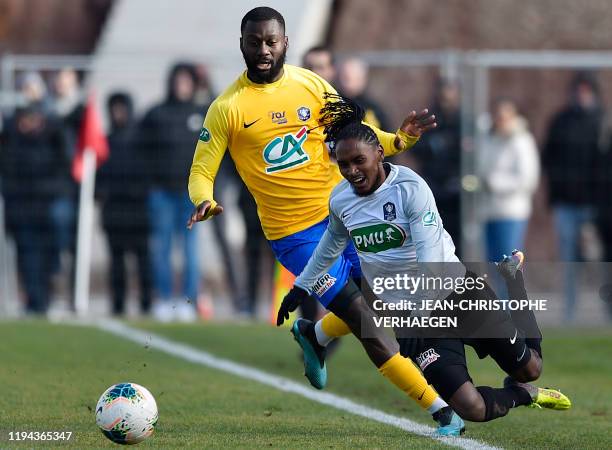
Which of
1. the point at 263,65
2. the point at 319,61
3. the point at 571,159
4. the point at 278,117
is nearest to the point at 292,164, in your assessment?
the point at 278,117

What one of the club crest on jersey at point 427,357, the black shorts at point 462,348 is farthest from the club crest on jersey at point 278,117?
the club crest on jersey at point 427,357

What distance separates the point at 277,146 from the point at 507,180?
21.0 ft

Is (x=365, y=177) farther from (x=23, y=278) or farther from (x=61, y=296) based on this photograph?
(x=61, y=296)

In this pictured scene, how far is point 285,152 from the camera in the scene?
27.6ft

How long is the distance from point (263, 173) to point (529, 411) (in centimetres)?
241

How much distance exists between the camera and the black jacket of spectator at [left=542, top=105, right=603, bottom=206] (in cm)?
1457

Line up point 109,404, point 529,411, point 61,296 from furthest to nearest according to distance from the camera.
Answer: point 61,296 → point 529,411 → point 109,404

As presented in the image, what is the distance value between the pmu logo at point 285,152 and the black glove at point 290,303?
3.17 feet

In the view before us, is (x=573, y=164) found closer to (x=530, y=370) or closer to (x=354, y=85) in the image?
(x=354, y=85)

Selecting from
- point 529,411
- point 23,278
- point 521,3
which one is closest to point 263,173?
point 529,411

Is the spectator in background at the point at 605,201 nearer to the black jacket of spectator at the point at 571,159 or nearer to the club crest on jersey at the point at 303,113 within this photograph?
the black jacket of spectator at the point at 571,159

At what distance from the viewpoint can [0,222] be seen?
15.6m

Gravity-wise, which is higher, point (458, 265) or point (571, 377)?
point (458, 265)

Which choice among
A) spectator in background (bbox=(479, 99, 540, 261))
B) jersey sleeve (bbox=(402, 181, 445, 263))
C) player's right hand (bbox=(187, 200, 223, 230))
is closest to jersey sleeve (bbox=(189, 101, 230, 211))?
player's right hand (bbox=(187, 200, 223, 230))
